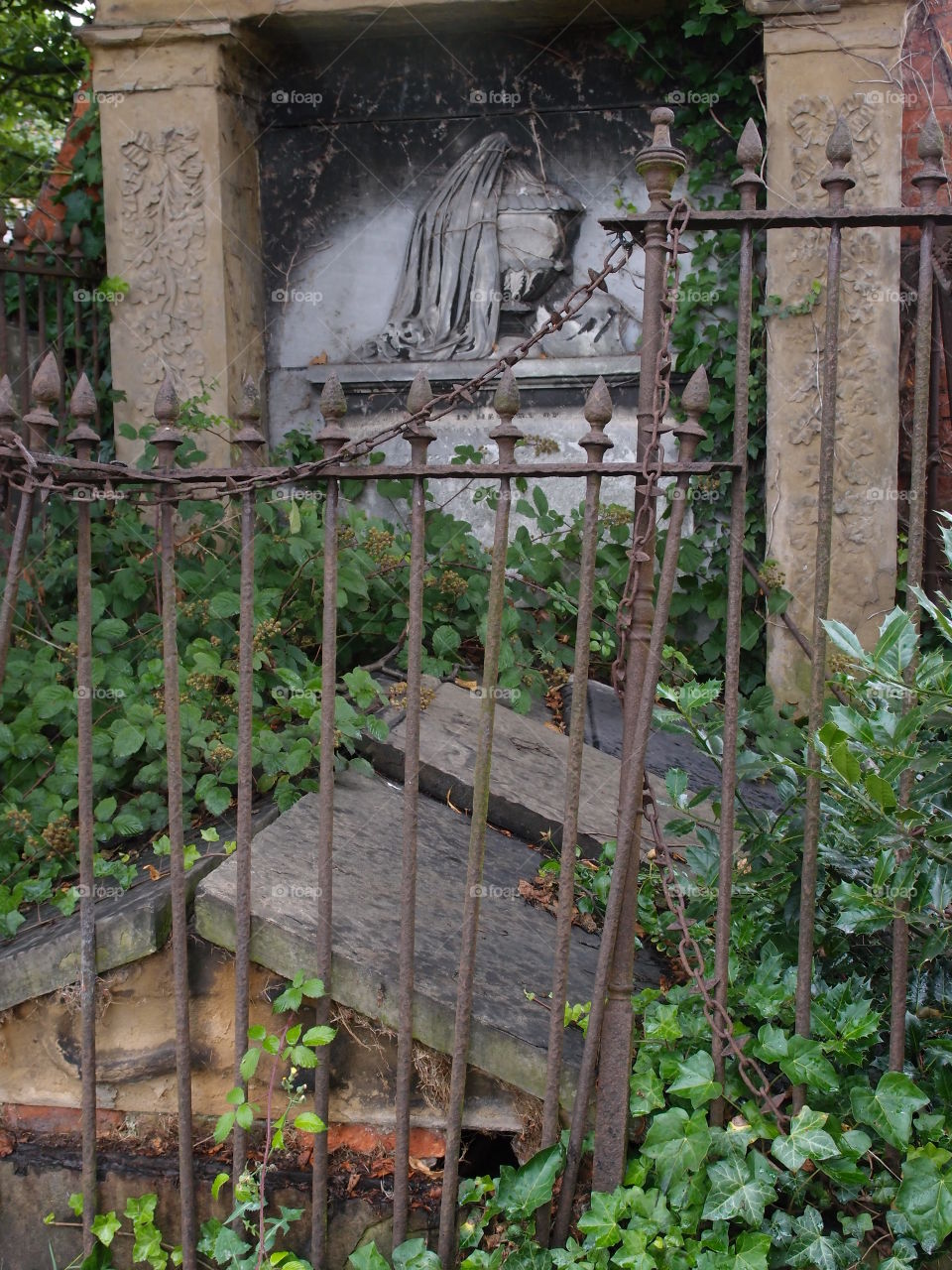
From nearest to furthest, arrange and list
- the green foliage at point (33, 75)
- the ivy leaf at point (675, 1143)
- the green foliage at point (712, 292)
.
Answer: the ivy leaf at point (675, 1143) < the green foliage at point (712, 292) < the green foliage at point (33, 75)

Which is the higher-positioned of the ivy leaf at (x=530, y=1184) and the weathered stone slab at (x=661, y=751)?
the weathered stone slab at (x=661, y=751)

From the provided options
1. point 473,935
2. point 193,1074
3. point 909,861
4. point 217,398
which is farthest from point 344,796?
point 217,398

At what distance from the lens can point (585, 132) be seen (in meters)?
5.51

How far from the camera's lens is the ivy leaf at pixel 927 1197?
1889mm

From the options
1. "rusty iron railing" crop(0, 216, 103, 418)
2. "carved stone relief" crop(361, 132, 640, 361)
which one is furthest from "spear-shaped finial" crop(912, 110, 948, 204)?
"rusty iron railing" crop(0, 216, 103, 418)

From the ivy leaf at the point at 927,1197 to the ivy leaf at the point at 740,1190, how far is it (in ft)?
0.73

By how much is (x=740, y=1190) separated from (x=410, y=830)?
0.82 metres

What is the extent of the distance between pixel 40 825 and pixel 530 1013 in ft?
4.81

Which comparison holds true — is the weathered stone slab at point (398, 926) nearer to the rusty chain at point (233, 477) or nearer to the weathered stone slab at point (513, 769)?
the weathered stone slab at point (513, 769)

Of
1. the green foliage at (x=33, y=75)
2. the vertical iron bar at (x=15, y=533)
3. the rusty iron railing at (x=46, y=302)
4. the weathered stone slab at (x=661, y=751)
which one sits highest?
the green foliage at (x=33, y=75)

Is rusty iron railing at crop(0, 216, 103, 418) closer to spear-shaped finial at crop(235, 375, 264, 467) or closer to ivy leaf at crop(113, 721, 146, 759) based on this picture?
ivy leaf at crop(113, 721, 146, 759)

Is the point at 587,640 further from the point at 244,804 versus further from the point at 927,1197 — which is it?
the point at 927,1197

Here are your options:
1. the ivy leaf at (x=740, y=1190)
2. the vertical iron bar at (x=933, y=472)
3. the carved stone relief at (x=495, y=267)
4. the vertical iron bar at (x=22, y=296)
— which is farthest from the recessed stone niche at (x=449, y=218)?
the ivy leaf at (x=740, y=1190)

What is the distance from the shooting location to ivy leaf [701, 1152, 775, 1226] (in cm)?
191
